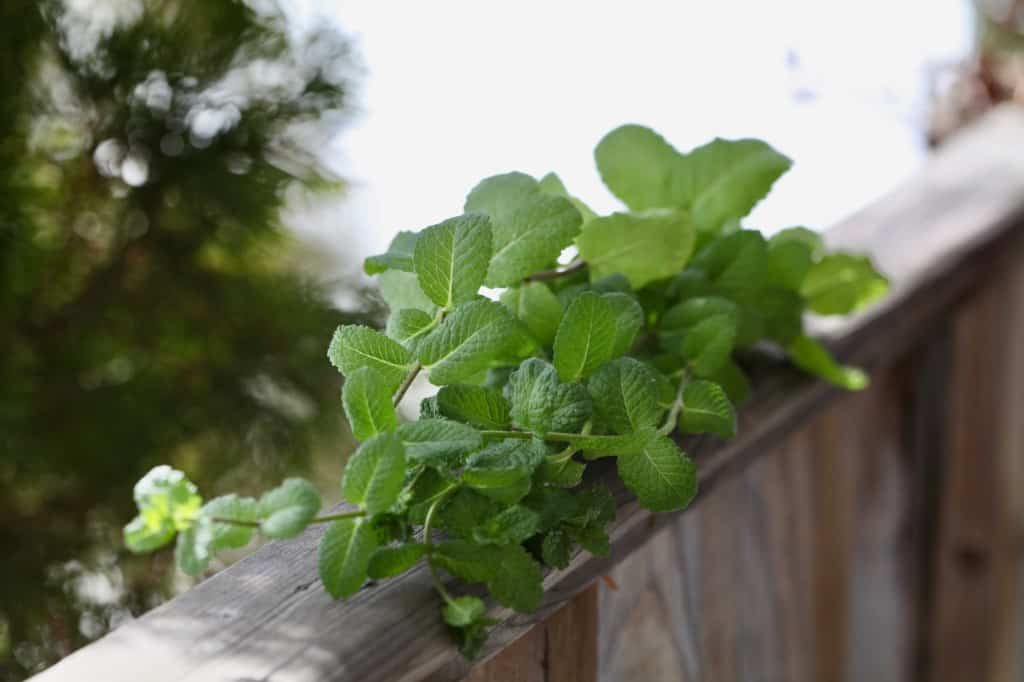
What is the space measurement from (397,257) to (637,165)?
20cm

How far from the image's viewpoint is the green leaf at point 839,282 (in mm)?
687

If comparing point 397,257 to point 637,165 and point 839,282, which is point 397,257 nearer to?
point 637,165

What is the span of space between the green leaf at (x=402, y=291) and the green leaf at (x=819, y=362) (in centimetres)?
35

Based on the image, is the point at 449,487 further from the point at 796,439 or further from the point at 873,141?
the point at 873,141

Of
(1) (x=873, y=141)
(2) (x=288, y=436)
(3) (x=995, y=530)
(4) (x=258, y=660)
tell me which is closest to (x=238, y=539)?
(4) (x=258, y=660)

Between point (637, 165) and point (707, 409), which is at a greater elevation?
point (637, 165)

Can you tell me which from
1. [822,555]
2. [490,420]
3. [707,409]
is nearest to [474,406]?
[490,420]

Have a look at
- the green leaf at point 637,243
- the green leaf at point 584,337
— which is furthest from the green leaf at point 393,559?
the green leaf at point 637,243

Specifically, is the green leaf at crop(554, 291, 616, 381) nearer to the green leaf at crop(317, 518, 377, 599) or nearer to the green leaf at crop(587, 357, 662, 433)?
the green leaf at crop(587, 357, 662, 433)

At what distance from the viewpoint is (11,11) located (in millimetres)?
787

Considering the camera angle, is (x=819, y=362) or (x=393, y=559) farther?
(x=819, y=362)

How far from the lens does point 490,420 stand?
42 cm

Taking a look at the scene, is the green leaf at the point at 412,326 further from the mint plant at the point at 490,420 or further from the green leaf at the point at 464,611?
the green leaf at the point at 464,611

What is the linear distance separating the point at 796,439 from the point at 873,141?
786mm
